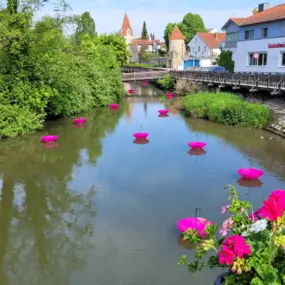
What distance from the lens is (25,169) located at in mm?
13945

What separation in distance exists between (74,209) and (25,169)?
477 centimetres

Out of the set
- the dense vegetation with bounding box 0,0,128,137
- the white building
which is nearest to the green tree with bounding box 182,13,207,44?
the white building

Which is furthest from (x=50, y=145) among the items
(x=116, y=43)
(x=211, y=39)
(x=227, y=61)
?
(x=211, y=39)

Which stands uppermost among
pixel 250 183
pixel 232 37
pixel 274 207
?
pixel 232 37

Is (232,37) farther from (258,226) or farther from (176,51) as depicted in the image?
(258,226)

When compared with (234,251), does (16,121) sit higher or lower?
lower

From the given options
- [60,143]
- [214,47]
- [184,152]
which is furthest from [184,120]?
[214,47]

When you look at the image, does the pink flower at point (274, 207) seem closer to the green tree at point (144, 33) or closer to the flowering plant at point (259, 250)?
the flowering plant at point (259, 250)

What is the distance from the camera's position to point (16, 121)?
17.8m

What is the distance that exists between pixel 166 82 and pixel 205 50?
85.6 feet

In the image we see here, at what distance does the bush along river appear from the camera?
24.4ft

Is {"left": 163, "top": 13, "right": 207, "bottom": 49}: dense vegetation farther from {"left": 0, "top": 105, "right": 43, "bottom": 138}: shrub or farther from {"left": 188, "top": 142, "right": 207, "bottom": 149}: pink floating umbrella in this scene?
{"left": 188, "top": 142, "right": 207, "bottom": 149}: pink floating umbrella

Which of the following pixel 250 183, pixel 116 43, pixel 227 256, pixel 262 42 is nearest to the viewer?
pixel 227 256

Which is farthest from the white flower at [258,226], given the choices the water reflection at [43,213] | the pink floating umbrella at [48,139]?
the pink floating umbrella at [48,139]
